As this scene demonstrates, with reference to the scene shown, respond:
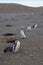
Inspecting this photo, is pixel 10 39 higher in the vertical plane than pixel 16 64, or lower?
lower

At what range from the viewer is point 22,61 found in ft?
20.6

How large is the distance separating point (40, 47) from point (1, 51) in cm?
110

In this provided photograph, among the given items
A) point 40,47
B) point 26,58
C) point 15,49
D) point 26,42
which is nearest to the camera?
point 26,58

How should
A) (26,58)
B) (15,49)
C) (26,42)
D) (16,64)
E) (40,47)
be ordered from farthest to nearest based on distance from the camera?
(26,42)
(40,47)
(15,49)
(26,58)
(16,64)

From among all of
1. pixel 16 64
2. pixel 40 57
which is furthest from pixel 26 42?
pixel 16 64

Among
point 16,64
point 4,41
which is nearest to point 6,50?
point 16,64

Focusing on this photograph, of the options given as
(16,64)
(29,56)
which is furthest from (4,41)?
(16,64)

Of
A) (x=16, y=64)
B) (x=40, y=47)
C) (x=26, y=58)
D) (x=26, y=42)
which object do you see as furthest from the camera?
(x=26, y=42)

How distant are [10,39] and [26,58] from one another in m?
2.79

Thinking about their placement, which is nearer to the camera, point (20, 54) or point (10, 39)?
point (20, 54)

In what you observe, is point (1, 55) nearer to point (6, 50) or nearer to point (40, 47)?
point (6, 50)

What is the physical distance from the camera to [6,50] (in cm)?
718

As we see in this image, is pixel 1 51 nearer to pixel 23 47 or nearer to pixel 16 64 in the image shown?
pixel 23 47

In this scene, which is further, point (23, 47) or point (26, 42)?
point (26, 42)
